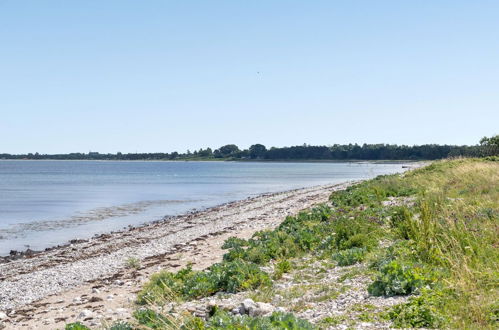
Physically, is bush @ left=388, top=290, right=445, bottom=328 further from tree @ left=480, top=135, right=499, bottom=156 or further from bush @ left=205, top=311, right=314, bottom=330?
tree @ left=480, top=135, right=499, bottom=156

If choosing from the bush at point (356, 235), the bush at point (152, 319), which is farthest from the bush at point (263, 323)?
the bush at point (356, 235)

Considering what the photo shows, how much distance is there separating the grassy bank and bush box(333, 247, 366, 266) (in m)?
0.02

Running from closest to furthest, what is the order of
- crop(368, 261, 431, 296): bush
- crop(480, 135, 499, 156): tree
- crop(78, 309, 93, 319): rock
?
crop(368, 261, 431, 296): bush, crop(78, 309, 93, 319): rock, crop(480, 135, 499, 156): tree

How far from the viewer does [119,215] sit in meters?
39.6

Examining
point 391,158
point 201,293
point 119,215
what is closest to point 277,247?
point 201,293

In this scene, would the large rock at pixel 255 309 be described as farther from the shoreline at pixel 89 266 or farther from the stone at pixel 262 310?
the shoreline at pixel 89 266

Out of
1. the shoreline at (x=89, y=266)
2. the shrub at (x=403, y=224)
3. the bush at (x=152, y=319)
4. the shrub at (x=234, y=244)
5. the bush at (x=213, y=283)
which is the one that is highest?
the shrub at (x=403, y=224)

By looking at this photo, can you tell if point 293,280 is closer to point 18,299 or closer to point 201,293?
point 201,293

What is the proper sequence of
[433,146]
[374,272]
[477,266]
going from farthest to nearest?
[433,146] < [374,272] < [477,266]

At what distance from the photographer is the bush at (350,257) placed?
10.9 meters

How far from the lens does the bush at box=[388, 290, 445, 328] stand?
6504 mm

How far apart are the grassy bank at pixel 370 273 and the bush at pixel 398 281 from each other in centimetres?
2

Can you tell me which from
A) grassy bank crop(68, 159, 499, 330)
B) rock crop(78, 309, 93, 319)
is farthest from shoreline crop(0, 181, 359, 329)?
grassy bank crop(68, 159, 499, 330)

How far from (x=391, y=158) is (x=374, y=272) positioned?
198 metres
